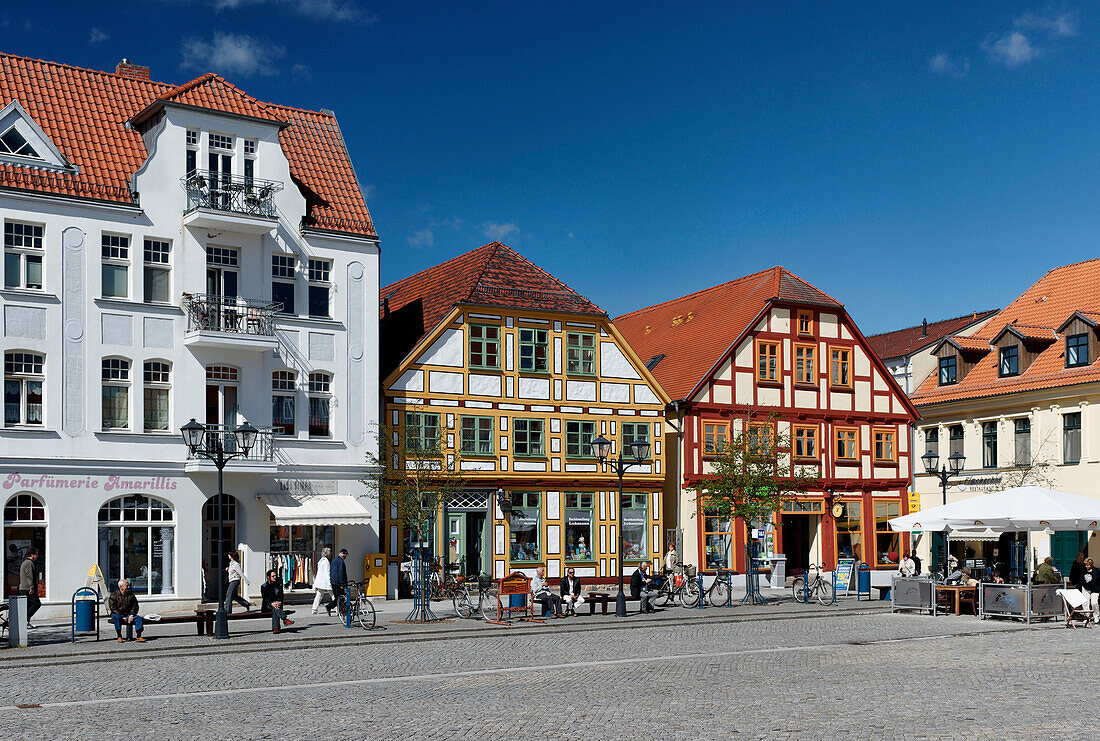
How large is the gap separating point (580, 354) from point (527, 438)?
3.51m

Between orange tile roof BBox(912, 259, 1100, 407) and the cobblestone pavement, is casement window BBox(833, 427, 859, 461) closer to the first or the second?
orange tile roof BBox(912, 259, 1100, 407)

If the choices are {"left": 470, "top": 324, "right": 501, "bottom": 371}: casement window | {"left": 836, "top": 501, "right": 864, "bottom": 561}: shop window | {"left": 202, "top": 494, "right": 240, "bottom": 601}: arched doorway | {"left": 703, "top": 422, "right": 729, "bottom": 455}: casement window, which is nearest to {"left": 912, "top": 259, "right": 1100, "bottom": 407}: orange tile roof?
{"left": 836, "top": 501, "right": 864, "bottom": 561}: shop window

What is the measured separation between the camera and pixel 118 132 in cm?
3447

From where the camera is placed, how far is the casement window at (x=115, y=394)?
107 feet

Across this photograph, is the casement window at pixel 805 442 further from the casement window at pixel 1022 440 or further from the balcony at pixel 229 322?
the balcony at pixel 229 322

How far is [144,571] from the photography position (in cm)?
3275

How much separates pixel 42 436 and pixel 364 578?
31.7ft

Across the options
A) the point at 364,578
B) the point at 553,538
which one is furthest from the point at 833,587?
the point at 364,578

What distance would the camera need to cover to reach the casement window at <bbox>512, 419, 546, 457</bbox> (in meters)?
41.2

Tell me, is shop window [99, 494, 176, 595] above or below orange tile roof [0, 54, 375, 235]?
below

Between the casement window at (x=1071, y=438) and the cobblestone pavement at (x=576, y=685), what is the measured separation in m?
21.3

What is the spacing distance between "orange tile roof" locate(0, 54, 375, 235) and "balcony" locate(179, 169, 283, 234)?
63.1 inches

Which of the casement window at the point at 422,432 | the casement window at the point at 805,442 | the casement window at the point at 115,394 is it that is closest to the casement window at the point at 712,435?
the casement window at the point at 805,442

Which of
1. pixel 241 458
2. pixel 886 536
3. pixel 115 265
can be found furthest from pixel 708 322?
pixel 115 265
